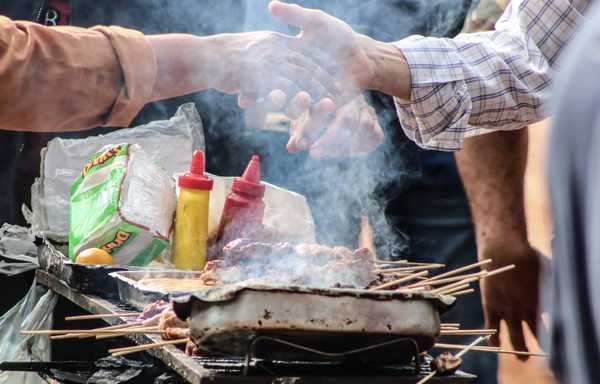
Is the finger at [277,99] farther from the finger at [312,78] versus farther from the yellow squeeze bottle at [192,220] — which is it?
the yellow squeeze bottle at [192,220]

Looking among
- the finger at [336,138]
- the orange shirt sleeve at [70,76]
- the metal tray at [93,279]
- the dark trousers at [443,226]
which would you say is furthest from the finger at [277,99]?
the dark trousers at [443,226]

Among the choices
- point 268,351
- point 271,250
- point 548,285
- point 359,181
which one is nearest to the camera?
point 548,285

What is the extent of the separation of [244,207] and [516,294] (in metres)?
1.67

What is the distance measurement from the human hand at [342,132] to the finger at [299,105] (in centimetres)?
4

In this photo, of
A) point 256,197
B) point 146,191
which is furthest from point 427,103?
point 146,191

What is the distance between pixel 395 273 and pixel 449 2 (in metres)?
2.53

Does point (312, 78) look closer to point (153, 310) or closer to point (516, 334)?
point (153, 310)

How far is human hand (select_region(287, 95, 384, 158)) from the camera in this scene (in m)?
3.33

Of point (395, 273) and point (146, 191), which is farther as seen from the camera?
point (146, 191)

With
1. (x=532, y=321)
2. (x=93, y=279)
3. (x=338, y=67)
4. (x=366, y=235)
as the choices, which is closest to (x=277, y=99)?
(x=338, y=67)

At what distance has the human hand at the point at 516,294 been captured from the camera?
430cm

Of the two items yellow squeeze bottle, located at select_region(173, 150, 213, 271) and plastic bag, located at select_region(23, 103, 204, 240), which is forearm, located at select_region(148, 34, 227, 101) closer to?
yellow squeeze bottle, located at select_region(173, 150, 213, 271)

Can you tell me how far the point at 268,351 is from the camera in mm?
2033

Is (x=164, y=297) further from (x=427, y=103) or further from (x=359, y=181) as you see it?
(x=359, y=181)
